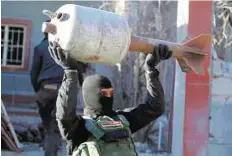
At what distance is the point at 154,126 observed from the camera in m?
9.21

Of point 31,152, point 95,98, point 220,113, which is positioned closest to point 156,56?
point 95,98

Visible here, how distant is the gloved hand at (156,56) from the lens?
3.56 meters

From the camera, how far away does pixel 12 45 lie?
38.0 ft

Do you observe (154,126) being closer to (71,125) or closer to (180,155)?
(180,155)

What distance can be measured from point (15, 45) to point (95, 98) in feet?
28.0

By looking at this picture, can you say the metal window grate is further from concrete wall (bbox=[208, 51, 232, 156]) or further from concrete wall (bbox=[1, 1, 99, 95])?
concrete wall (bbox=[208, 51, 232, 156])

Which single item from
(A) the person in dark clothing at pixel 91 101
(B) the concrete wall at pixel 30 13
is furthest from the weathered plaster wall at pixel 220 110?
(B) the concrete wall at pixel 30 13

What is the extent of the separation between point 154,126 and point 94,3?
121 inches

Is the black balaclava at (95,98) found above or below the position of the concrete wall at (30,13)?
below

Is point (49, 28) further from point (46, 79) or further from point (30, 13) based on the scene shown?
point (30, 13)

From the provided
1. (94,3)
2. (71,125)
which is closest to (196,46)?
(71,125)

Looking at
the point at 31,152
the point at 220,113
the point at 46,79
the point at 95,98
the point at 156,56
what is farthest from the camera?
the point at 31,152

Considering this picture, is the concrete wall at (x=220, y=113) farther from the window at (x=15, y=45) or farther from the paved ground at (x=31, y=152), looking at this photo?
the window at (x=15, y=45)

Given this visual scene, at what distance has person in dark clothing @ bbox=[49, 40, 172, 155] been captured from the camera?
10.5 ft
